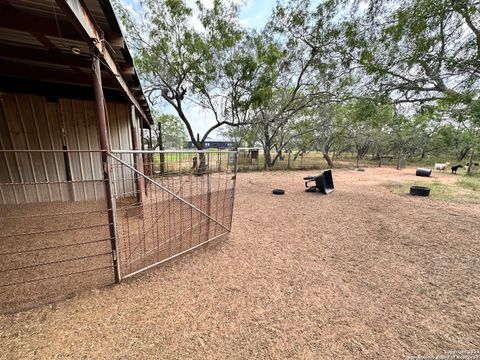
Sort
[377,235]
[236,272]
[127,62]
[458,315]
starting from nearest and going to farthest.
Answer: [458,315] < [236,272] < [127,62] < [377,235]

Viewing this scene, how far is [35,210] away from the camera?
3.91 m

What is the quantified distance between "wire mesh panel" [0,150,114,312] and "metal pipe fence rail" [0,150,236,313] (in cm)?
1

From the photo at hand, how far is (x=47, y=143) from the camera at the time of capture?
430 cm

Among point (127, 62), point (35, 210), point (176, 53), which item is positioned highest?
point (176, 53)

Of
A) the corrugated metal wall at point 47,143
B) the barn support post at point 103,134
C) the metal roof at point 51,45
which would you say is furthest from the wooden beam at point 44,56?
the corrugated metal wall at point 47,143

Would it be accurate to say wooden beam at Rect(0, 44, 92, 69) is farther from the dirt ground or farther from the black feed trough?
the black feed trough

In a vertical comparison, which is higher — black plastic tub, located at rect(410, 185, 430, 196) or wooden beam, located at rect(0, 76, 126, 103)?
wooden beam, located at rect(0, 76, 126, 103)

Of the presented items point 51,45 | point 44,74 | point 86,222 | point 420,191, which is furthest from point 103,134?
point 420,191

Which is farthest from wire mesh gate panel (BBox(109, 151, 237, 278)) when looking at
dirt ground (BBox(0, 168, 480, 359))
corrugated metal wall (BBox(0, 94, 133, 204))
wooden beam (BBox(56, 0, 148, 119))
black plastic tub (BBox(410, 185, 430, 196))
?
black plastic tub (BBox(410, 185, 430, 196))

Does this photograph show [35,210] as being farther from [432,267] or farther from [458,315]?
[432,267]

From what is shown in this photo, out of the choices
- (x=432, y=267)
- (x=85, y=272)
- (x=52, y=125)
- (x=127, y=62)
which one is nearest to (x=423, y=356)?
(x=432, y=267)

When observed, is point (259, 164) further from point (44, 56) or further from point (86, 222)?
point (44, 56)

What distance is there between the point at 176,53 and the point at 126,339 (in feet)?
30.9

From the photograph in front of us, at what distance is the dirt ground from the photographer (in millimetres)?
1415
